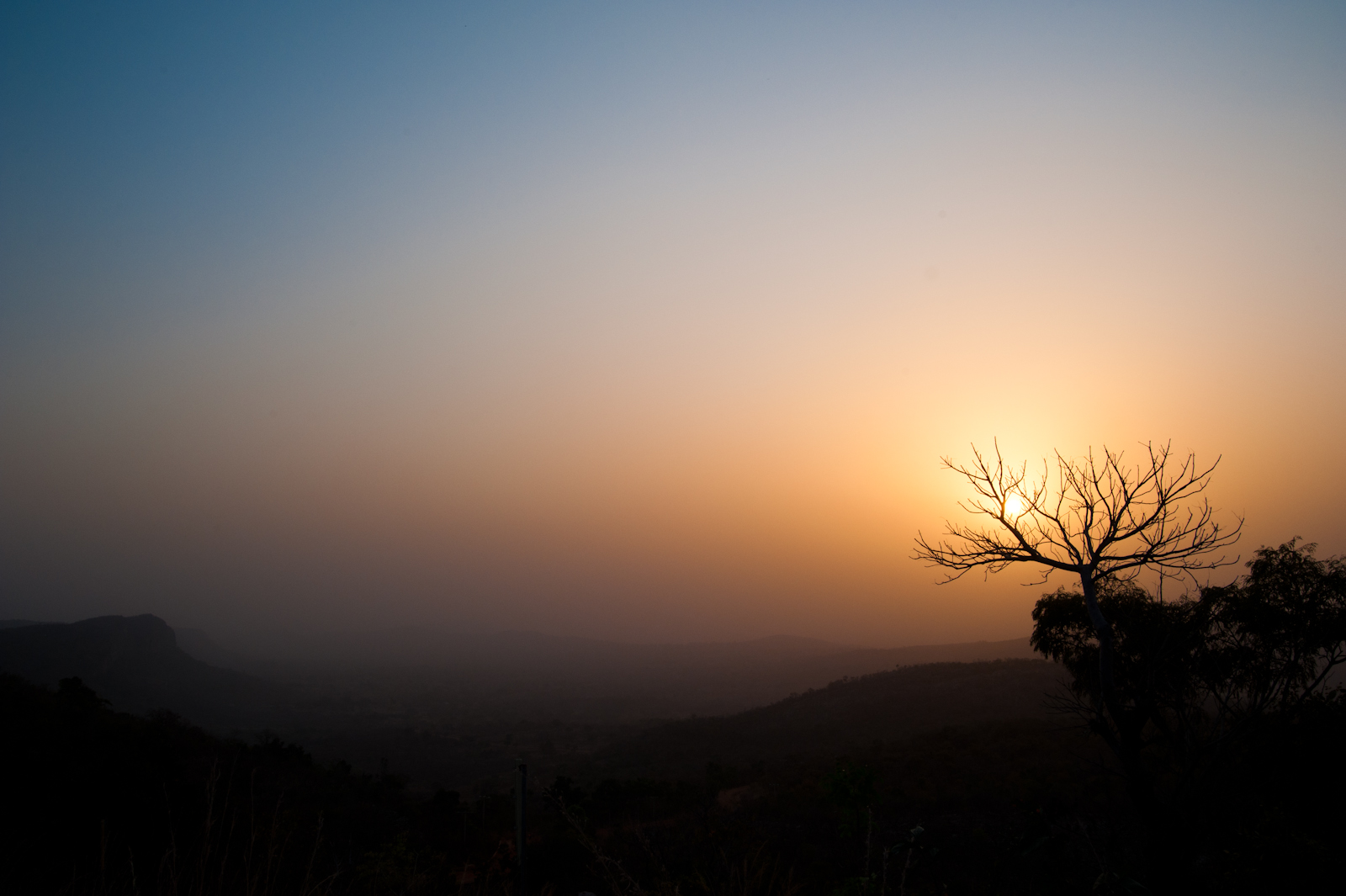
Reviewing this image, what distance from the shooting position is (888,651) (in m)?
126

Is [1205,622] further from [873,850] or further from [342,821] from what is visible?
[342,821]

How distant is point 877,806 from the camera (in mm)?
19375

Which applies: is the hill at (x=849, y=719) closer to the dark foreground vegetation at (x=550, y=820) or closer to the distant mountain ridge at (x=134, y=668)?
the dark foreground vegetation at (x=550, y=820)

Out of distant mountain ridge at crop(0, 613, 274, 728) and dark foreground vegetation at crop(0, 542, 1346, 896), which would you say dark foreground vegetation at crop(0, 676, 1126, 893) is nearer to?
dark foreground vegetation at crop(0, 542, 1346, 896)

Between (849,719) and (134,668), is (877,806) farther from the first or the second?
(134,668)

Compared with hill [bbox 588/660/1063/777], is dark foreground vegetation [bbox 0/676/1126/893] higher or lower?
higher

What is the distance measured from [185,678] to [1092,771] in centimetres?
10590

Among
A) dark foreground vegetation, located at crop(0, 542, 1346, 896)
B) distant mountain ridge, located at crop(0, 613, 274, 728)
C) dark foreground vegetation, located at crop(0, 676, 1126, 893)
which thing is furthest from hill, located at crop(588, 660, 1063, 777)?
distant mountain ridge, located at crop(0, 613, 274, 728)

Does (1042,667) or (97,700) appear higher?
(97,700)

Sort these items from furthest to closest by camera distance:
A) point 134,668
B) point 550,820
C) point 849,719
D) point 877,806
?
point 134,668, point 849,719, point 550,820, point 877,806

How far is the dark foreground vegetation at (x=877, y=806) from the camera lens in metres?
7.42

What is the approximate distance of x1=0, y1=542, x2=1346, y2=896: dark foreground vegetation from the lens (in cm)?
742

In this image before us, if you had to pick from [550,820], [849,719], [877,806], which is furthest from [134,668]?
[877,806]

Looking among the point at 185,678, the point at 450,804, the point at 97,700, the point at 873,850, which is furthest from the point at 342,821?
the point at 185,678
